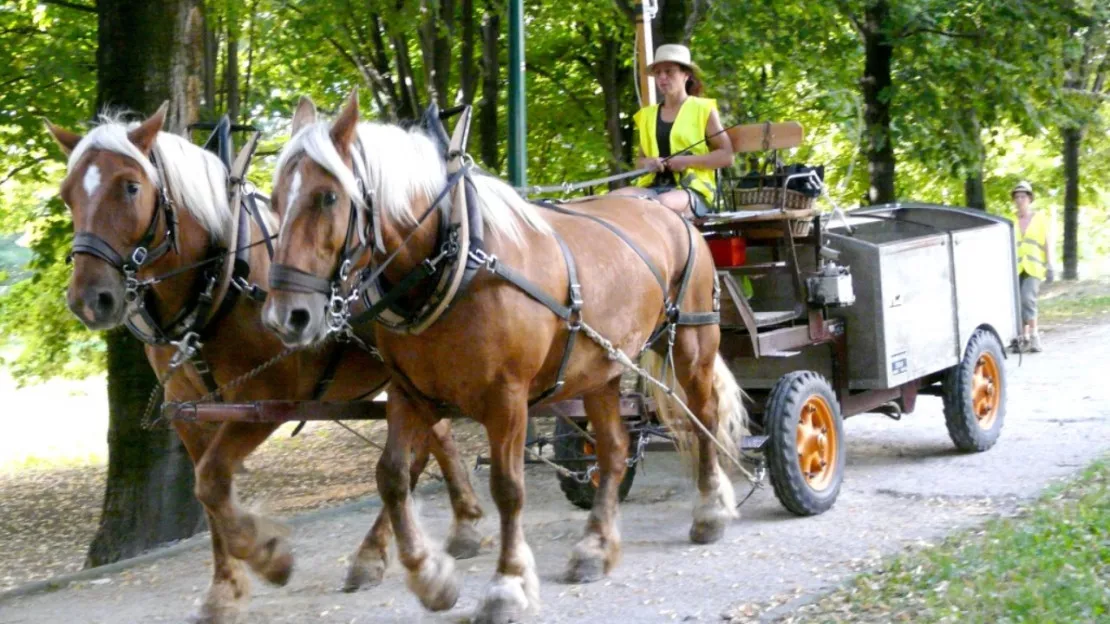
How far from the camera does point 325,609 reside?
240 inches

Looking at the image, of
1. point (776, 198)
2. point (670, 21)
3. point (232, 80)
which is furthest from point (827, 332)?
point (232, 80)

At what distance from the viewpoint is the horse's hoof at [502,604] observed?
219 inches

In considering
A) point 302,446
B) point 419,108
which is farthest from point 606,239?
point 302,446

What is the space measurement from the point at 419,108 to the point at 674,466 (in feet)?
19.1

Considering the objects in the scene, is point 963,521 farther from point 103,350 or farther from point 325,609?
point 103,350

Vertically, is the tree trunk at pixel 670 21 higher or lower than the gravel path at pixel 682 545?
higher

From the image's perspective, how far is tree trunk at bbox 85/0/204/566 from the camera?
8297mm

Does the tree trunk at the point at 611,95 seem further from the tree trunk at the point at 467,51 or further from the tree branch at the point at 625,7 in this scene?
the tree branch at the point at 625,7

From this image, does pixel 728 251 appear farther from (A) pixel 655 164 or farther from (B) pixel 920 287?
(B) pixel 920 287

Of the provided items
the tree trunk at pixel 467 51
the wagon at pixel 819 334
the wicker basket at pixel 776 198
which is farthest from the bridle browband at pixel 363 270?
the tree trunk at pixel 467 51

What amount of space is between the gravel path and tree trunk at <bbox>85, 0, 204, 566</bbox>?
950mm

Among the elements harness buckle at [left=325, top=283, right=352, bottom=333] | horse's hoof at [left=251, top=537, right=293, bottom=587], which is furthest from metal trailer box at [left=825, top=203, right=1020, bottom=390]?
harness buckle at [left=325, top=283, right=352, bottom=333]

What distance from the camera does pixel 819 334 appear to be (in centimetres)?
816

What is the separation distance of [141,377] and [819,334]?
419cm
